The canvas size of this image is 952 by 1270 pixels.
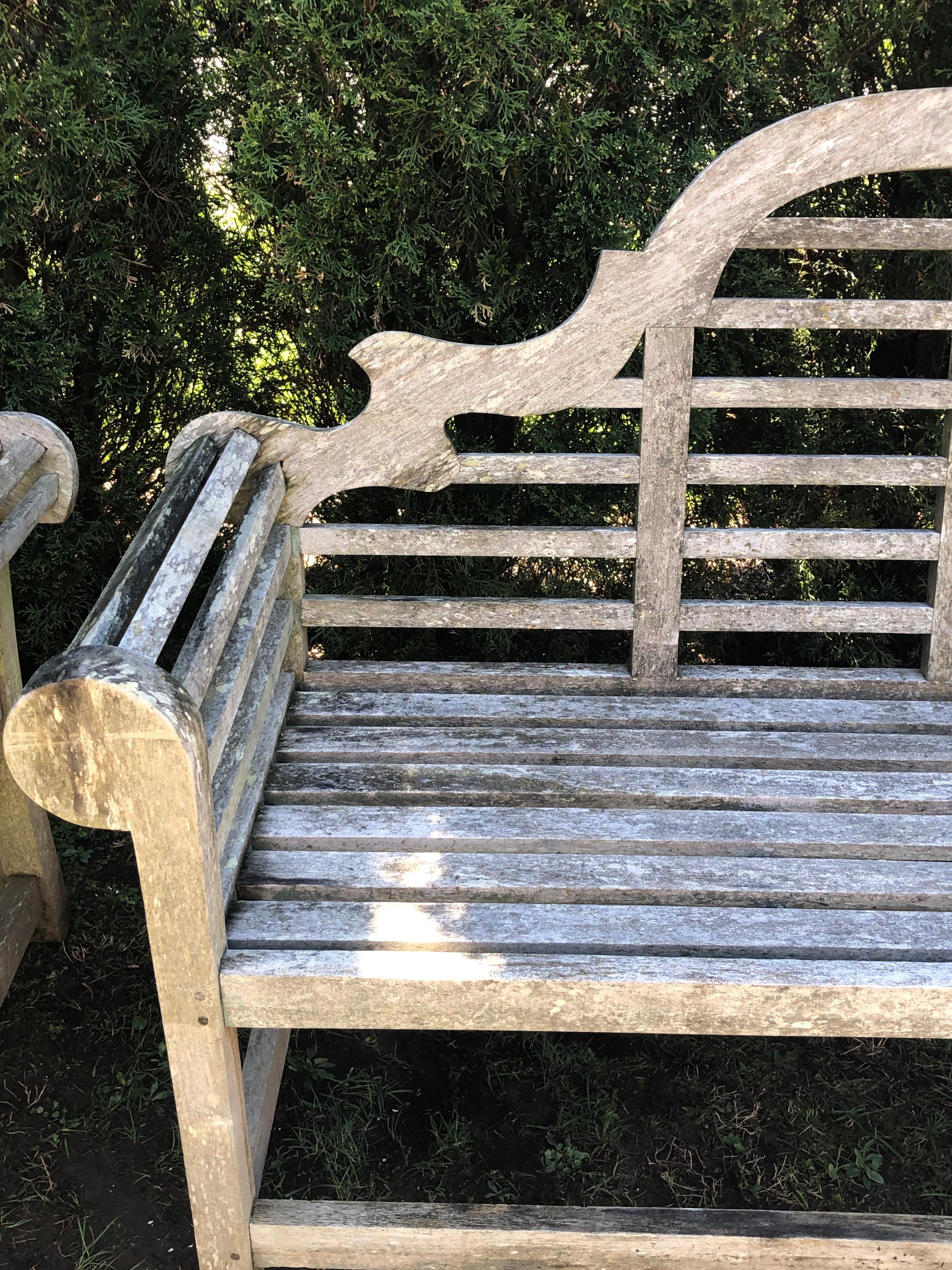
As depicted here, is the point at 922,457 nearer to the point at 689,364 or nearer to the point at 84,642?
the point at 689,364

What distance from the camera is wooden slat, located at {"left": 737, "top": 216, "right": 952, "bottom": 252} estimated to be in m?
2.53

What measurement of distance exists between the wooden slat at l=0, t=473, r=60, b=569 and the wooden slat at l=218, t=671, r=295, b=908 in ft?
1.99

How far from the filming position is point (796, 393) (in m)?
2.66

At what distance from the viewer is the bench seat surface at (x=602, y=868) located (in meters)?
1.92

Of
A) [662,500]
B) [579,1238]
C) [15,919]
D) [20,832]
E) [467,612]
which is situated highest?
[662,500]

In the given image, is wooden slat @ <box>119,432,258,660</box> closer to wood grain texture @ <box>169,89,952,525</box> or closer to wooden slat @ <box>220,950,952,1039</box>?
wood grain texture @ <box>169,89,952,525</box>

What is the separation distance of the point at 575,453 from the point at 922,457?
0.80 metres

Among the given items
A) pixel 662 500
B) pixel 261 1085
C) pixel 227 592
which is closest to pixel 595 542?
pixel 662 500

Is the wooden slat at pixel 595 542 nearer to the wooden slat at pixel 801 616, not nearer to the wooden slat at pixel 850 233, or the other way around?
the wooden slat at pixel 801 616

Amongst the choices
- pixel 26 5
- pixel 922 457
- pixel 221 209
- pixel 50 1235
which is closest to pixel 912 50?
pixel 922 457

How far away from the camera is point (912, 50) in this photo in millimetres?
3148

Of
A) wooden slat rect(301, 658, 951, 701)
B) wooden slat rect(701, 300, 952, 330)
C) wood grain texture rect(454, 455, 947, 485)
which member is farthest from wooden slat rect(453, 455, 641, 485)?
wooden slat rect(301, 658, 951, 701)

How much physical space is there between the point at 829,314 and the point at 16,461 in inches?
68.4

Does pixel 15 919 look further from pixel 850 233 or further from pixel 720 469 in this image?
pixel 850 233
